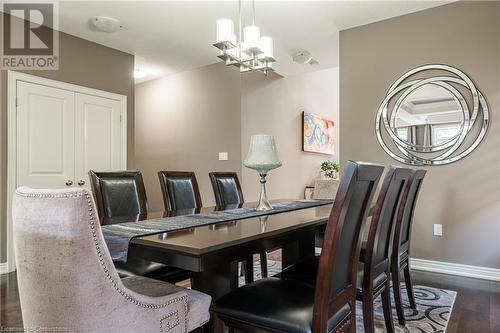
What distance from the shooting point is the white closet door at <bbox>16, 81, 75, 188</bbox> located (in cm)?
341

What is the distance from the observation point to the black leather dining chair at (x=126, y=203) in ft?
5.86

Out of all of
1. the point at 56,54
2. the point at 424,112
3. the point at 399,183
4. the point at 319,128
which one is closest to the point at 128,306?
the point at 399,183

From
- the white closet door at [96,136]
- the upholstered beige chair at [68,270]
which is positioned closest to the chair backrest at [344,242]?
the upholstered beige chair at [68,270]

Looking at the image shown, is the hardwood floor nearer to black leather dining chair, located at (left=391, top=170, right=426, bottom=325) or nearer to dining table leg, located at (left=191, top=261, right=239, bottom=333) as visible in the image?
black leather dining chair, located at (left=391, top=170, right=426, bottom=325)

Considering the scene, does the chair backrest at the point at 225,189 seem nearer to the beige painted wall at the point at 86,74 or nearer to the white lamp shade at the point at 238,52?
the white lamp shade at the point at 238,52

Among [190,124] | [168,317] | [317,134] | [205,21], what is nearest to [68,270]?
[168,317]

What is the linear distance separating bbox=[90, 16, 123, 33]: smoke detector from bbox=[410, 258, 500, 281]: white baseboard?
3911 millimetres

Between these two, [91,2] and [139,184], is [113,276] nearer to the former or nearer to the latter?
[139,184]

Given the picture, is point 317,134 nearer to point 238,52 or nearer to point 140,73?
point 140,73

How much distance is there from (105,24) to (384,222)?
3.36 meters

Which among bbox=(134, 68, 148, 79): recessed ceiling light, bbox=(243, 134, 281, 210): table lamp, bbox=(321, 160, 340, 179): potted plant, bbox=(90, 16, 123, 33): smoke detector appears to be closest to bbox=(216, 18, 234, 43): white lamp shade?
bbox=(243, 134, 281, 210): table lamp

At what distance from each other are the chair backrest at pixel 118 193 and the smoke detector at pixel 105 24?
206 cm

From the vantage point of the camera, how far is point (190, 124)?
5215mm

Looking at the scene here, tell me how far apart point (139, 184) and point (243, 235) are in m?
1.26
